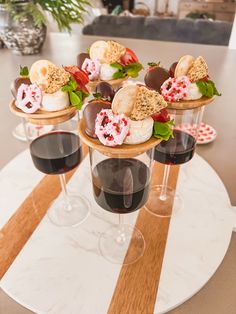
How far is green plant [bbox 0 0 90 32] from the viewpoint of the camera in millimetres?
1627

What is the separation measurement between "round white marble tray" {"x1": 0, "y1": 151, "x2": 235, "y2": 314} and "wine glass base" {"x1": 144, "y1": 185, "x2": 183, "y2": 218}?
0.08ft

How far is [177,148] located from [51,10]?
1484 millimetres

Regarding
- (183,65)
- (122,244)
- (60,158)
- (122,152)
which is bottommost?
(122,244)

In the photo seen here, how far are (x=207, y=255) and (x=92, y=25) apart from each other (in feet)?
11.2

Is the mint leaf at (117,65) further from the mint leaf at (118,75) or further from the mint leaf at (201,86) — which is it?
the mint leaf at (201,86)

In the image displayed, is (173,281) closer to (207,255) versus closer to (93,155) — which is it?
(207,255)

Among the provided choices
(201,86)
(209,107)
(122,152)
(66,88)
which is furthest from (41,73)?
(209,107)

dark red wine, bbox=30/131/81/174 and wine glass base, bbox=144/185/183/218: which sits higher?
dark red wine, bbox=30/131/81/174

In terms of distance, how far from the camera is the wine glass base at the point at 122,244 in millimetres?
718

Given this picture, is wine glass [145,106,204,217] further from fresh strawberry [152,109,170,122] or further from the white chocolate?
the white chocolate

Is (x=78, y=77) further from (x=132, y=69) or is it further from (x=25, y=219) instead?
(x=25, y=219)

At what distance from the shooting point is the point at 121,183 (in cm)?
65

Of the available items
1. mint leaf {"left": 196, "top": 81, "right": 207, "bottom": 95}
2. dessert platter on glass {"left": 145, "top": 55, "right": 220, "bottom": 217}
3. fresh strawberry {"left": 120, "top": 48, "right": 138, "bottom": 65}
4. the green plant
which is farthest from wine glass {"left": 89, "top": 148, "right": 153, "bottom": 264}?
the green plant

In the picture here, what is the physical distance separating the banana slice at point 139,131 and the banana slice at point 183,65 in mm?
240
